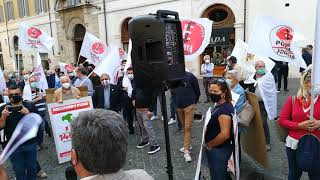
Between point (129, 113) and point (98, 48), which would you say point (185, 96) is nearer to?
point (129, 113)

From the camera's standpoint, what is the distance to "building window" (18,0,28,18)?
1152 inches

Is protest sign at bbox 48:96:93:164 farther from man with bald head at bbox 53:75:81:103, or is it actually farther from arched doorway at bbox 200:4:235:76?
arched doorway at bbox 200:4:235:76

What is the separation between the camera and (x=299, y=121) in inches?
132

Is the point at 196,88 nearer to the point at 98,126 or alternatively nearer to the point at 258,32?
the point at 258,32

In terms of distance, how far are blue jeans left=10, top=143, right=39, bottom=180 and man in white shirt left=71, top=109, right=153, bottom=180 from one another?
2788mm

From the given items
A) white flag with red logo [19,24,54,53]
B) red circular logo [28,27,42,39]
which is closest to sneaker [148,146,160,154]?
white flag with red logo [19,24,54,53]

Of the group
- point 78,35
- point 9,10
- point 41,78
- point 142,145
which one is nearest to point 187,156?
point 142,145

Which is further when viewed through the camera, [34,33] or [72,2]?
[72,2]

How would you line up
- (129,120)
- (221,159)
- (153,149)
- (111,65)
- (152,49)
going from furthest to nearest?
(129,120)
(111,65)
(153,149)
(221,159)
(152,49)

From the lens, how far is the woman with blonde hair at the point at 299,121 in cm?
325

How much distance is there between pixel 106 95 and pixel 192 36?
2080 mm

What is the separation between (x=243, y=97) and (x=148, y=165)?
195 cm

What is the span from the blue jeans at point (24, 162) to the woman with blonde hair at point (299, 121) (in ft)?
9.91

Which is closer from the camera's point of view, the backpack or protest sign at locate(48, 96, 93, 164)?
the backpack
